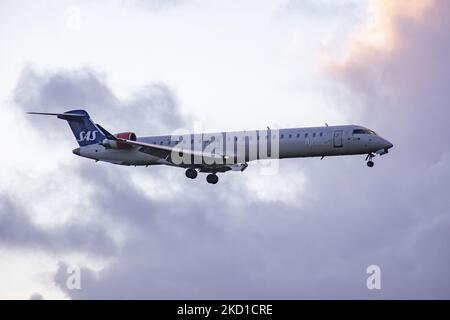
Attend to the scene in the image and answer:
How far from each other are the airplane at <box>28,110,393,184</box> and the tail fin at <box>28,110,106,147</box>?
2497mm

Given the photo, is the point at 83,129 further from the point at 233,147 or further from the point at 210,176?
the point at 233,147

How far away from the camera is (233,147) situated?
75.8 metres

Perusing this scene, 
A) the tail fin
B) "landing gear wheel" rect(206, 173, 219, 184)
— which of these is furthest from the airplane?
the tail fin

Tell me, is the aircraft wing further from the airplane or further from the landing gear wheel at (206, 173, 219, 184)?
the landing gear wheel at (206, 173, 219, 184)

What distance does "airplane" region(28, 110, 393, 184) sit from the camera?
73.9m

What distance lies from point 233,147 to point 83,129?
15.6m

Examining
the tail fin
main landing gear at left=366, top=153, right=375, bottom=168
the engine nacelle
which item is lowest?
main landing gear at left=366, top=153, right=375, bottom=168

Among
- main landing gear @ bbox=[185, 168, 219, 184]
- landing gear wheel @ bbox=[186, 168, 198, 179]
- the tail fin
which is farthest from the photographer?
the tail fin

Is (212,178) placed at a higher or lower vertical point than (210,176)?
lower

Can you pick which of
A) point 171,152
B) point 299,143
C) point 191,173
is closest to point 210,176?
point 191,173
